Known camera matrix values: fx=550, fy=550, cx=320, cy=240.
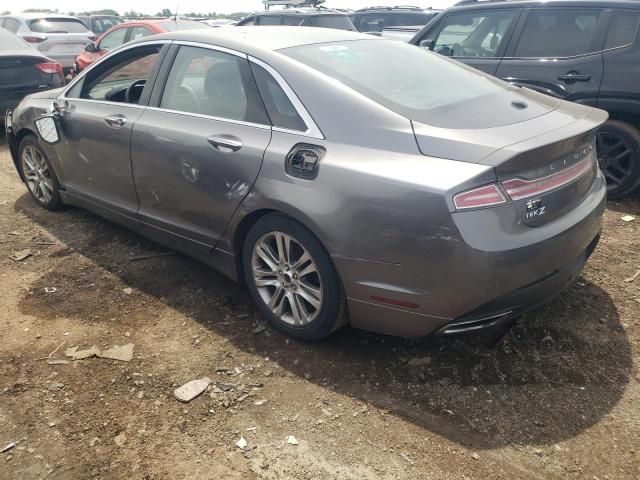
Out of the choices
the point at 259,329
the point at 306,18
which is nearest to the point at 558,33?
the point at 259,329

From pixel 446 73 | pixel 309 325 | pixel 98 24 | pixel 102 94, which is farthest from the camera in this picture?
pixel 98 24

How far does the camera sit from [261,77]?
302cm

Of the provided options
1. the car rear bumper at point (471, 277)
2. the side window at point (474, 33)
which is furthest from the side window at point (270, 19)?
the car rear bumper at point (471, 277)

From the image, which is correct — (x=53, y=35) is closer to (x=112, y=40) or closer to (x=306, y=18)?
(x=112, y=40)

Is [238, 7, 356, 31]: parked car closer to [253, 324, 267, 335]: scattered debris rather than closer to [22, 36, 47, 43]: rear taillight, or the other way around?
[22, 36, 47, 43]: rear taillight

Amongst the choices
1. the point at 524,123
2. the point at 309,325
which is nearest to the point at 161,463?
the point at 309,325

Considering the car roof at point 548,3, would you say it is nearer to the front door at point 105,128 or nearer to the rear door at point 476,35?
the rear door at point 476,35

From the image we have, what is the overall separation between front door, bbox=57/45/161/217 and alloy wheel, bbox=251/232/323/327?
4.17 feet

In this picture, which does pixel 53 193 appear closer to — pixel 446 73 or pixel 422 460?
pixel 446 73

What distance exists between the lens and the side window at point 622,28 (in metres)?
4.69

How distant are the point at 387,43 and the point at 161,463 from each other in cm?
269

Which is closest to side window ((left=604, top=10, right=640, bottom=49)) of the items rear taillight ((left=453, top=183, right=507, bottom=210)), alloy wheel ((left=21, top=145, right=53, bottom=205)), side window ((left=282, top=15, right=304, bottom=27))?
rear taillight ((left=453, top=183, right=507, bottom=210))

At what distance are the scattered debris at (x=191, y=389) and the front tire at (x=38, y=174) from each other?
274 centimetres

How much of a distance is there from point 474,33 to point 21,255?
A: 189 inches
